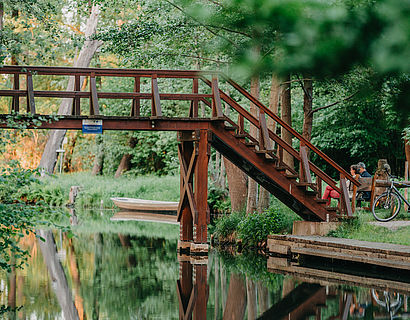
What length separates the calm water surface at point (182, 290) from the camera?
9.52 meters

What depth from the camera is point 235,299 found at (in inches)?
429

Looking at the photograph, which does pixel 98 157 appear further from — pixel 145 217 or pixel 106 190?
pixel 145 217

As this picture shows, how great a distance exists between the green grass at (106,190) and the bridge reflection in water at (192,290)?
19148mm

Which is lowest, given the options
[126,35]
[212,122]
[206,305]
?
[206,305]

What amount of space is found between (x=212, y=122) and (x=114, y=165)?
30281 mm

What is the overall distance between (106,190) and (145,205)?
387 cm

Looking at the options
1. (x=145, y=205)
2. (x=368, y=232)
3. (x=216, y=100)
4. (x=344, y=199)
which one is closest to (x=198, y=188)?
(x=216, y=100)

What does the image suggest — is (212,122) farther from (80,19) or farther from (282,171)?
(80,19)

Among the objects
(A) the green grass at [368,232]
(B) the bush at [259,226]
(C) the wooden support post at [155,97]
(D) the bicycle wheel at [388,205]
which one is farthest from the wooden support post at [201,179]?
(D) the bicycle wheel at [388,205]

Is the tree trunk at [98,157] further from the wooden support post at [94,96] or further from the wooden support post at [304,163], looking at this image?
the wooden support post at [304,163]

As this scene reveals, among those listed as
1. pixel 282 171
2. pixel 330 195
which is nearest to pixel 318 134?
pixel 330 195

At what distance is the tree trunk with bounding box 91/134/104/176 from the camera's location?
42781 mm

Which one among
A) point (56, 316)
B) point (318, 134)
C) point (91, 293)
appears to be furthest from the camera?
point (318, 134)

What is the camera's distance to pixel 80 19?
42.2 metres
